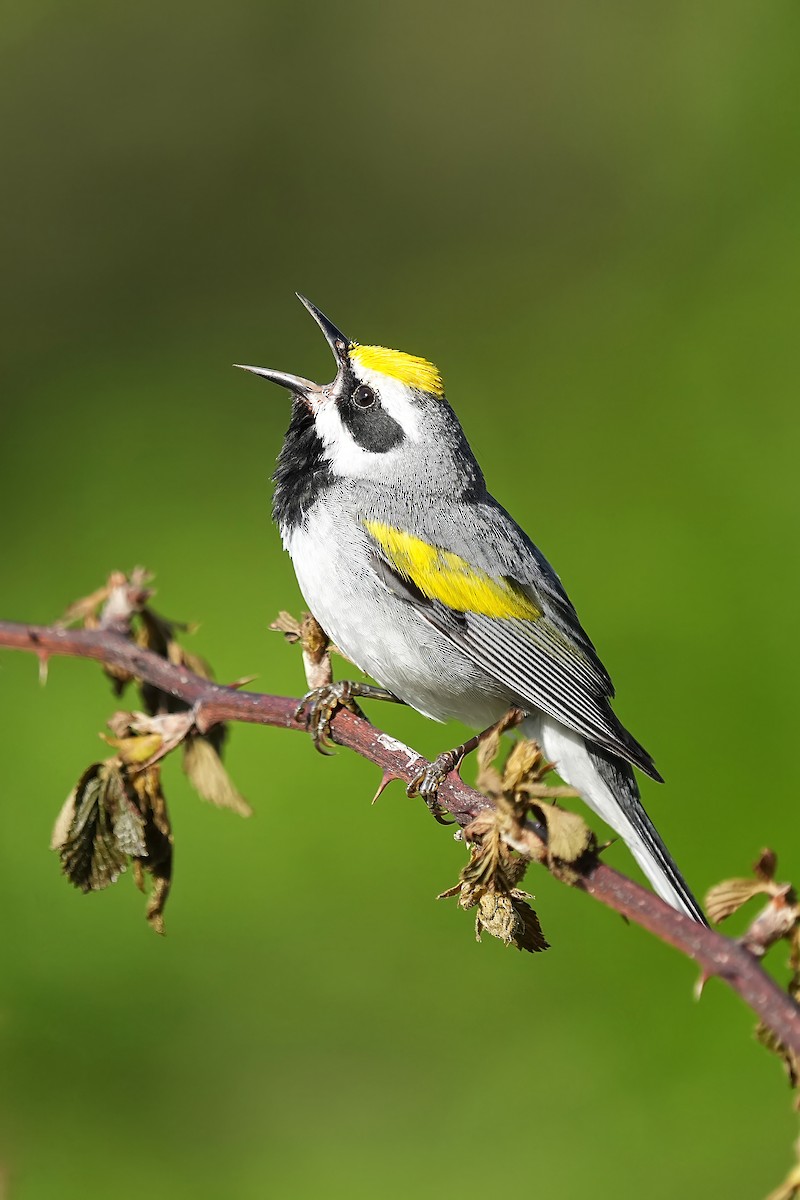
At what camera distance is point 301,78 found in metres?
5.12

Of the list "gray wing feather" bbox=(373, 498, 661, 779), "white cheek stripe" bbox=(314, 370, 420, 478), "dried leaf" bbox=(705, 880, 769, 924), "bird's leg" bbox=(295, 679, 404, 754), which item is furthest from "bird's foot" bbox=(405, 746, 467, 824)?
"white cheek stripe" bbox=(314, 370, 420, 478)

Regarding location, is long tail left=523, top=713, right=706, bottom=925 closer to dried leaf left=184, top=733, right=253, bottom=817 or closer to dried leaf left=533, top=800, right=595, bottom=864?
dried leaf left=184, top=733, right=253, bottom=817

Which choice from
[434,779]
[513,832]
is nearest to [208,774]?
[434,779]

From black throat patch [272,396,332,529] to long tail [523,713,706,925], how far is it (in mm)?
713

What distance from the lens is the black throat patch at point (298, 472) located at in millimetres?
2771

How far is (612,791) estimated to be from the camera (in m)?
2.72

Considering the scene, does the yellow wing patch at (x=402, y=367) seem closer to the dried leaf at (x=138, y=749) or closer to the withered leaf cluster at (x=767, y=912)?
the dried leaf at (x=138, y=749)

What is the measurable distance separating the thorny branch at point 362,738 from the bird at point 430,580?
0.68 metres

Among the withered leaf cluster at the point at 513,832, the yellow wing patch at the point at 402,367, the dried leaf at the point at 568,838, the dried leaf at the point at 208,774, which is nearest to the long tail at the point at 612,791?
the yellow wing patch at the point at 402,367

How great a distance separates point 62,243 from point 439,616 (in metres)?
3.16

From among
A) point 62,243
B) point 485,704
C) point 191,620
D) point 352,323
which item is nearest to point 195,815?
point 191,620

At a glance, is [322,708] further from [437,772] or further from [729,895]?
[729,895]

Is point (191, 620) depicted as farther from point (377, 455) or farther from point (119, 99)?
point (119, 99)

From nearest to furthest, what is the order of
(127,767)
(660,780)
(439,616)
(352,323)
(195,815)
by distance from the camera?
(127,767), (660,780), (439,616), (195,815), (352,323)
